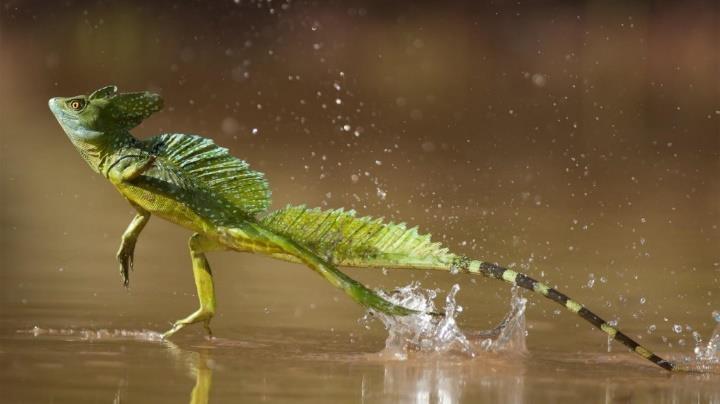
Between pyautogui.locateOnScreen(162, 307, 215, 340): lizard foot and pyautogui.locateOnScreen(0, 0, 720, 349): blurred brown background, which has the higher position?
pyautogui.locateOnScreen(0, 0, 720, 349): blurred brown background

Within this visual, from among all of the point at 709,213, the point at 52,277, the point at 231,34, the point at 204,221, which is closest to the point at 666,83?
the point at 231,34

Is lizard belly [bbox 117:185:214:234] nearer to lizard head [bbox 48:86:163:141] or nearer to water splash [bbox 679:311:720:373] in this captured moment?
lizard head [bbox 48:86:163:141]

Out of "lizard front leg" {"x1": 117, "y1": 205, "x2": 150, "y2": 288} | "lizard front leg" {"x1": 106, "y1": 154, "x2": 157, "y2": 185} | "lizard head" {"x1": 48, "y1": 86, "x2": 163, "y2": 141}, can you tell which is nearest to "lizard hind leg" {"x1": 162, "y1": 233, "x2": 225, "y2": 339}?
"lizard front leg" {"x1": 117, "y1": 205, "x2": 150, "y2": 288}

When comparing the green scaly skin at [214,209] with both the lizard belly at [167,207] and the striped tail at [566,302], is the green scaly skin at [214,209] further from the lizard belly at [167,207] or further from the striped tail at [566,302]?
the striped tail at [566,302]

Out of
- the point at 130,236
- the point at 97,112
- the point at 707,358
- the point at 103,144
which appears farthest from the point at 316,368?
the point at 707,358

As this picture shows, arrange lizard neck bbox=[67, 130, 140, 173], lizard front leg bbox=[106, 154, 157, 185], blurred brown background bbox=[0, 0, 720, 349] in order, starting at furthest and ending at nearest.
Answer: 1. blurred brown background bbox=[0, 0, 720, 349]
2. lizard neck bbox=[67, 130, 140, 173]
3. lizard front leg bbox=[106, 154, 157, 185]

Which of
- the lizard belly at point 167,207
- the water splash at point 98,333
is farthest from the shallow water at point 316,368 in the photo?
the lizard belly at point 167,207
